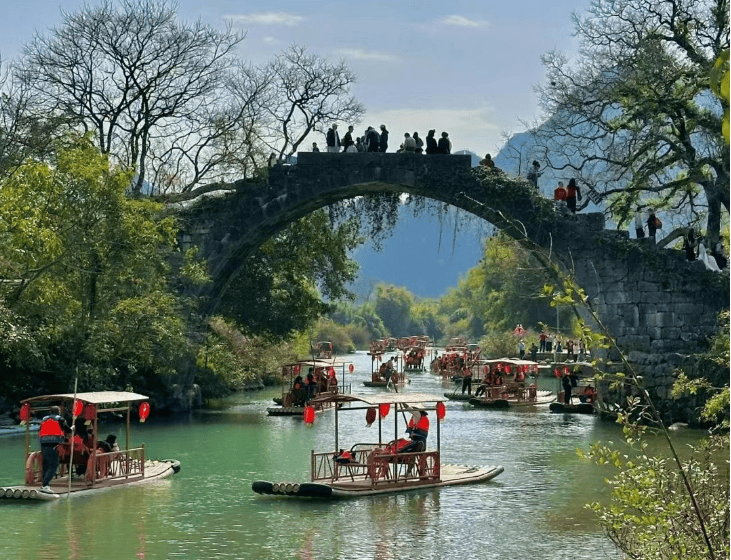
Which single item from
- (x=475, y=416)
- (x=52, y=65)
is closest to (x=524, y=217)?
(x=475, y=416)

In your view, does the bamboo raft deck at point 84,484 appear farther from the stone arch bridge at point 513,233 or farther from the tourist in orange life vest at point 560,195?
the tourist in orange life vest at point 560,195

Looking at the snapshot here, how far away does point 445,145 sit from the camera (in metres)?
37.6

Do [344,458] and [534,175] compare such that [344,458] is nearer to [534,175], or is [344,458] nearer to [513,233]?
[513,233]

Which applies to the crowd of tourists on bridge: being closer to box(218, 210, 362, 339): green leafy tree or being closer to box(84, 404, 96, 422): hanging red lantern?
box(218, 210, 362, 339): green leafy tree

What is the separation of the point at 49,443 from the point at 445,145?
20324mm

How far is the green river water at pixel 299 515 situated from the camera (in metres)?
16.7

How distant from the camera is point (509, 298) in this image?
81.3m

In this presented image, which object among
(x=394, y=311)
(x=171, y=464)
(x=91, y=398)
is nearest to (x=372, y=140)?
(x=171, y=464)

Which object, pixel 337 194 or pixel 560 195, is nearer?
pixel 560 195

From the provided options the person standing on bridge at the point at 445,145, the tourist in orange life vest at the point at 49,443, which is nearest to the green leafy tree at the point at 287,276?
the person standing on bridge at the point at 445,145

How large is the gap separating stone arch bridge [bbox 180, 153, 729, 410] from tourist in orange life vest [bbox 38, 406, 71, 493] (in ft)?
51.6

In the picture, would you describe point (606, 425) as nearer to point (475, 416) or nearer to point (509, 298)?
point (475, 416)

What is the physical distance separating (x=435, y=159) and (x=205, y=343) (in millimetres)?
9143

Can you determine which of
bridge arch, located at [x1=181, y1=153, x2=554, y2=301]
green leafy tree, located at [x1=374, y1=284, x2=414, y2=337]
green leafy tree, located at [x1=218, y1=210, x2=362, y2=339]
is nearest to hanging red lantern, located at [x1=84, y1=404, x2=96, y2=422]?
bridge arch, located at [x1=181, y1=153, x2=554, y2=301]
